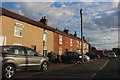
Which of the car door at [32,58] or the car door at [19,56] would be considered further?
the car door at [32,58]

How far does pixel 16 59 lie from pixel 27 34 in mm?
10311

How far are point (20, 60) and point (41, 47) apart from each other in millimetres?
12949

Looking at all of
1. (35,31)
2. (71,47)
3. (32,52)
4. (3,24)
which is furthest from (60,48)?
(32,52)

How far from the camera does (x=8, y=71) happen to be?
8438 mm

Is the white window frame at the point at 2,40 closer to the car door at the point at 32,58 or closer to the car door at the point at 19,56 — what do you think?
the car door at the point at 32,58

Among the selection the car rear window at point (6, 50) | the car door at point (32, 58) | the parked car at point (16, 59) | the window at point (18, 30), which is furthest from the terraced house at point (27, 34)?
the car rear window at point (6, 50)

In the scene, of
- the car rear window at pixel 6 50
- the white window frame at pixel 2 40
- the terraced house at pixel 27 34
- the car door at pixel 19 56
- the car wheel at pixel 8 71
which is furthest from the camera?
the terraced house at pixel 27 34

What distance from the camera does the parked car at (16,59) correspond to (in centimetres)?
835

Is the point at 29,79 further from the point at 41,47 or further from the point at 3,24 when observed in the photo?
the point at 41,47

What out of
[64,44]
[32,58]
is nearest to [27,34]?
[32,58]

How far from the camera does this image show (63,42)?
31047mm

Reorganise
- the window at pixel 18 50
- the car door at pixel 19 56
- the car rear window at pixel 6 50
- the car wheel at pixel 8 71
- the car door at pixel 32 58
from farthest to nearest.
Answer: the car door at pixel 32 58 → the window at pixel 18 50 → the car door at pixel 19 56 → the car rear window at pixel 6 50 → the car wheel at pixel 8 71

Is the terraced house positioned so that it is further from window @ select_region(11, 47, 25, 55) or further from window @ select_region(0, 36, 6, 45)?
window @ select_region(11, 47, 25, 55)

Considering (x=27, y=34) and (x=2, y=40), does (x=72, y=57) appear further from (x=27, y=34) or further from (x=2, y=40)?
(x=2, y=40)
